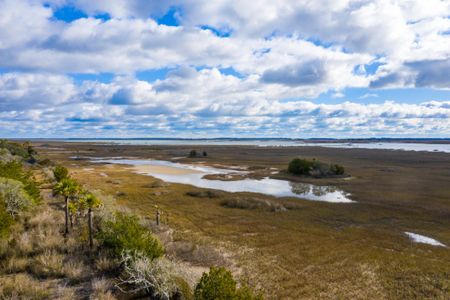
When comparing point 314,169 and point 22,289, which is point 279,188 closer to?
point 314,169

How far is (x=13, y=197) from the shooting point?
22906 millimetres

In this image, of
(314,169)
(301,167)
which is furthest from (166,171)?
(314,169)

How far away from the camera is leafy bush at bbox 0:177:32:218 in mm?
22453

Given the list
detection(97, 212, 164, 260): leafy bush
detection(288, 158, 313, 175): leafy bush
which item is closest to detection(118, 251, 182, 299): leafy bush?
detection(97, 212, 164, 260): leafy bush

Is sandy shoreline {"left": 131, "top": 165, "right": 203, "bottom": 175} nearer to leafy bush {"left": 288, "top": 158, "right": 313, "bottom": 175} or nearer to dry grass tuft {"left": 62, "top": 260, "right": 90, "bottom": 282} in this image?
leafy bush {"left": 288, "top": 158, "right": 313, "bottom": 175}

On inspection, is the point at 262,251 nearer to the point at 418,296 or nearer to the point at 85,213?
the point at 418,296

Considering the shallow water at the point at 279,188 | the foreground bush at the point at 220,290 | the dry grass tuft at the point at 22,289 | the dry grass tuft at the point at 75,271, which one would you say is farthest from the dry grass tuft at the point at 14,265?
the shallow water at the point at 279,188

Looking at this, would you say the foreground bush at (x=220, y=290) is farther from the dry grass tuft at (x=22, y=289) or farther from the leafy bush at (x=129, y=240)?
the dry grass tuft at (x=22, y=289)

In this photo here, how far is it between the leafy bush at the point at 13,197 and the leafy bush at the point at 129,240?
342 inches

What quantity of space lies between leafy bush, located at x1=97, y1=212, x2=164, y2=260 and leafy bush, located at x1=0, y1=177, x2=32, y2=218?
8681 millimetres

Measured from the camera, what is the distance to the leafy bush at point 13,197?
884 inches

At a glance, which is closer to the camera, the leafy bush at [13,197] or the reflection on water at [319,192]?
the leafy bush at [13,197]

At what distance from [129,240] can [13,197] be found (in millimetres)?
11862

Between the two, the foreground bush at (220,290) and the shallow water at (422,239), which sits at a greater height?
the foreground bush at (220,290)
